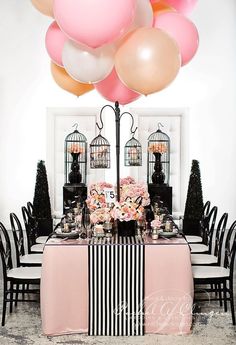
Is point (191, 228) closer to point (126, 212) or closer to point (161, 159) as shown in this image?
point (161, 159)

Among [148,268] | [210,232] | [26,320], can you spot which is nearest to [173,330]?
[148,268]

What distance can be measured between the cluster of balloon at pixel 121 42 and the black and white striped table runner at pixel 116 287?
121 centimetres

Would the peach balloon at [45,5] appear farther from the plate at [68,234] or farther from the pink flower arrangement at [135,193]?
the pink flower arrangement at [135,193]

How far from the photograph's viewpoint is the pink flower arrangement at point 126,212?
4.56 m

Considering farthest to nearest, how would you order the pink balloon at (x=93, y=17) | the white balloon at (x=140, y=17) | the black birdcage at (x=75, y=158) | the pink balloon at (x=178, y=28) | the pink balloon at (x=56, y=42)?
the black birdcage at (x=75, y=158) → the pink balloon at (x=56, y=42) → the pink balloon at (x=178, y=28) → the white balloon at (x=140, y=17) → the pink balloon at (x=93, y=17)

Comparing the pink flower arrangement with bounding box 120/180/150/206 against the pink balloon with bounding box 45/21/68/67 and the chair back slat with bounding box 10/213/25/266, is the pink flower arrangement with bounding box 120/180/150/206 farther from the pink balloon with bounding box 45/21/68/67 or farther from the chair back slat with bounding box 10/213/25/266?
the pink balloon with bounding box 45/21/68/67

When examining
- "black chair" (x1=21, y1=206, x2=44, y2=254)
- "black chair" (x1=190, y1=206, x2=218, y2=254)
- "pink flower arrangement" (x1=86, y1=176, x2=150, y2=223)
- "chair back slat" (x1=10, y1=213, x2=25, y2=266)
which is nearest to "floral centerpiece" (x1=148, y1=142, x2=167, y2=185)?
"black chair" (x1=190, y1=206, x2=218, y2=254)

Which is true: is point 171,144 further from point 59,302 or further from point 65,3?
point 65,3

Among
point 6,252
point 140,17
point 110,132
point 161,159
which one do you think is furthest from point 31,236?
point 161,159

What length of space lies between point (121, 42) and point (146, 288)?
1919 millimetres

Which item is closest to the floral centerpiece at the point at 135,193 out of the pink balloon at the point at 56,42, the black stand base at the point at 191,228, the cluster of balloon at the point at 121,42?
the cluster of balloon at the point at 121,42

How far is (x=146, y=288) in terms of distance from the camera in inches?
167

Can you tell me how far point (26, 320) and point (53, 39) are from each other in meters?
2.41

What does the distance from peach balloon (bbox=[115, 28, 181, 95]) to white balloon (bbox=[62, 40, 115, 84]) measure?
13 centimetres
